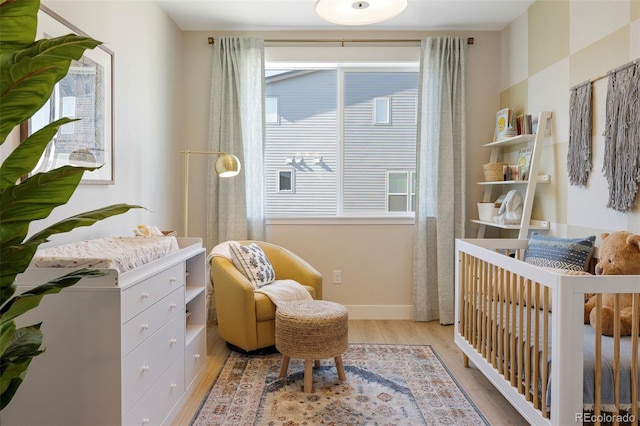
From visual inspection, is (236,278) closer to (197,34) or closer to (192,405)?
(192,405)

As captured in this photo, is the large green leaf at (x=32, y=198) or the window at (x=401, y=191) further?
the window at (x=401, y=191)

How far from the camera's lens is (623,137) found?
2123 mm

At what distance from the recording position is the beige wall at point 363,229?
11.9 ft

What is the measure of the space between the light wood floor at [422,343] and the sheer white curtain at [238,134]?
94cm

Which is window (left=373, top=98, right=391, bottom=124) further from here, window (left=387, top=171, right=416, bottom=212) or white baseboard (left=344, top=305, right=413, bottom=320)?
white baseboard (left=344, top=305, right=413, bottom=320)

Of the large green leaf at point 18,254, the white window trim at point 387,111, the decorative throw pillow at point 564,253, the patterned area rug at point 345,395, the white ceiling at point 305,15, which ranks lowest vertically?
the patterned area rug at point 345,395

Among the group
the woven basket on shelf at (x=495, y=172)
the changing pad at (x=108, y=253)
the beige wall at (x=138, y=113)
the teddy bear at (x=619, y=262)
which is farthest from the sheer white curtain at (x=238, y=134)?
the teddy bear at (x=619, y=262)

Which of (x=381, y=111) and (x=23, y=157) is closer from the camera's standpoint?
(x=23, y=157)

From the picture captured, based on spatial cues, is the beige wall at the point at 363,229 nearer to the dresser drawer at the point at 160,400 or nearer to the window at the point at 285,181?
the window at the point at 285,181

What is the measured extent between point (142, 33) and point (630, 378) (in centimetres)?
328

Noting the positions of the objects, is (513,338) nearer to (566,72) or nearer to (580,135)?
(580,135)

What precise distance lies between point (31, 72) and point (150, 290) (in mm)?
1112

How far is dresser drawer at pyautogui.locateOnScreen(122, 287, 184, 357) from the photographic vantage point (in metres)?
1.51

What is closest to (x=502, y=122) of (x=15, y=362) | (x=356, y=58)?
(x=356, y=58)
